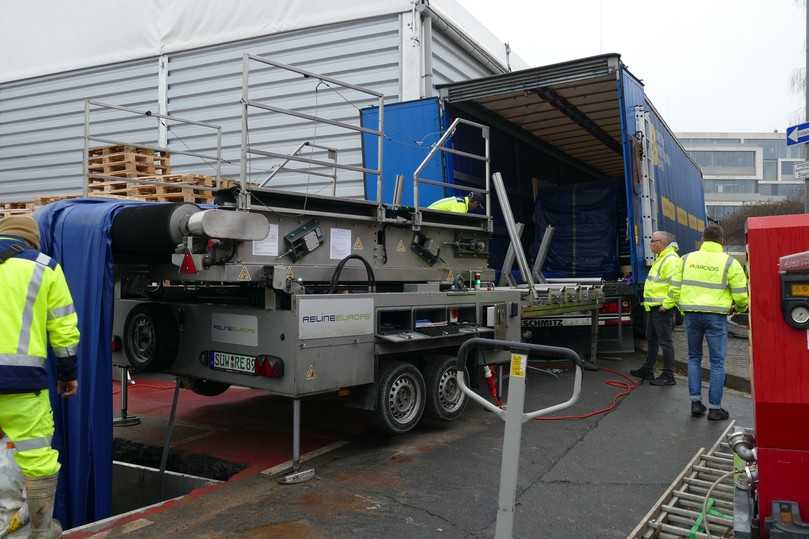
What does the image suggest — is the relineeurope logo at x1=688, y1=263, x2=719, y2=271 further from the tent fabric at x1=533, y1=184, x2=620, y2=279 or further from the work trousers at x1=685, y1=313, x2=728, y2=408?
the tent fabric at x1=533, y1=184, x2=620, y2=279

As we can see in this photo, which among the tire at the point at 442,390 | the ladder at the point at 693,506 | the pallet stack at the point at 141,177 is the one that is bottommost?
the ladder at the point at 693,506

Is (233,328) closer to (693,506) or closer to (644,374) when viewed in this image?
(693,506)

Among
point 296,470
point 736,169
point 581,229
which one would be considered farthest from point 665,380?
point 736,169

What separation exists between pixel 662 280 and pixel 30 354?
647cm

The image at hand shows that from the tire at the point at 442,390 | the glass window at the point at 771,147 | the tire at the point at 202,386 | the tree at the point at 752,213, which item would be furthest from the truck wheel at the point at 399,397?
the glass window at the point at 771,147

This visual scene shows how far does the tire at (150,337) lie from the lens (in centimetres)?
529

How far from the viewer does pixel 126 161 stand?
826cm

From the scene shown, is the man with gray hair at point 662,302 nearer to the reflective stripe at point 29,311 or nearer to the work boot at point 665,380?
the work boot at point 665,380

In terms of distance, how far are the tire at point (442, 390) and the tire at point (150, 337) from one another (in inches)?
84.1

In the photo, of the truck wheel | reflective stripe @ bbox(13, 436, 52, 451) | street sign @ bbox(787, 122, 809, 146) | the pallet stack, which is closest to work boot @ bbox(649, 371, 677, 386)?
street sign @ bbox(787, 122, 809, 146)

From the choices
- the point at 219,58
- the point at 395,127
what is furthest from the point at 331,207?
the point at 219,58

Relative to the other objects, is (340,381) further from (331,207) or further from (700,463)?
(700,463)

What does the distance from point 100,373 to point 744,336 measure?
12.4 meters

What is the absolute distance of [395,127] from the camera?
9.71m
